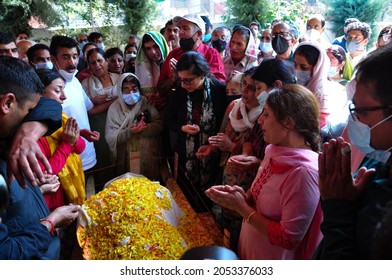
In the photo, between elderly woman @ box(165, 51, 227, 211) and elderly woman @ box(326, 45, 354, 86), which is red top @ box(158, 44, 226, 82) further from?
elderly woman @ box(326, 45, 354, 86)

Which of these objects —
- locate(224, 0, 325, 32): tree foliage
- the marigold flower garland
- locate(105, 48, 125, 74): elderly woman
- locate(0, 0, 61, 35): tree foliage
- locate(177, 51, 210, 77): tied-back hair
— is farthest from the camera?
locate(0, 0, 61, 35): tree foliage

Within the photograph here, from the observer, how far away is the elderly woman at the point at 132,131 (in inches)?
131

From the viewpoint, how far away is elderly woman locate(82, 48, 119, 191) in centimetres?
354

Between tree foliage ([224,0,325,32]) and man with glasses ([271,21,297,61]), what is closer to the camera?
man with glasses ([271,21,297,61])

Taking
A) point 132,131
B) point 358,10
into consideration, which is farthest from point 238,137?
point 358,10

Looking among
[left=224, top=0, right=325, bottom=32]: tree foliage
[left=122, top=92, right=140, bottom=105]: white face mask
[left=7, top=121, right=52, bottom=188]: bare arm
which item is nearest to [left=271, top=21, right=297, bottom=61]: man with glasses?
[left=122, top=92, right=140, bottom=105]: white face mask

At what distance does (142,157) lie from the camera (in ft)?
11.1

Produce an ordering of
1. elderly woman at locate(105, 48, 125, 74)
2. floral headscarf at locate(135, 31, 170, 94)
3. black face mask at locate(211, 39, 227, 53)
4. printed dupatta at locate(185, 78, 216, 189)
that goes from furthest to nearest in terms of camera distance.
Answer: black face mask at locate(211, 39, 227, 53) → elderly woman at locate(105, 48, 125, 74) → floral headscarf at locate(135, 31, 170, 94) → printed dupatta at locate(185, 78, 216, 189)

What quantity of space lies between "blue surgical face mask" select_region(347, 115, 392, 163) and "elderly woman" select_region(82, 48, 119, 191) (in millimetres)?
2714

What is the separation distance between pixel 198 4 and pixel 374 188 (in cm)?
1126

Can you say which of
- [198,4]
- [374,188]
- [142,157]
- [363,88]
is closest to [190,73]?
[142,157]

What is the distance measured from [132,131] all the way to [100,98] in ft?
2.06

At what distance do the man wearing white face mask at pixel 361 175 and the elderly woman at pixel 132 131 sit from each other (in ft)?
7.92

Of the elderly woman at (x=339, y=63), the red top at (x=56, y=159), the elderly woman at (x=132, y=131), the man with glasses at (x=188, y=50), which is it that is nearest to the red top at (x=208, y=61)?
the man with glasses at (x=188, y=50)
